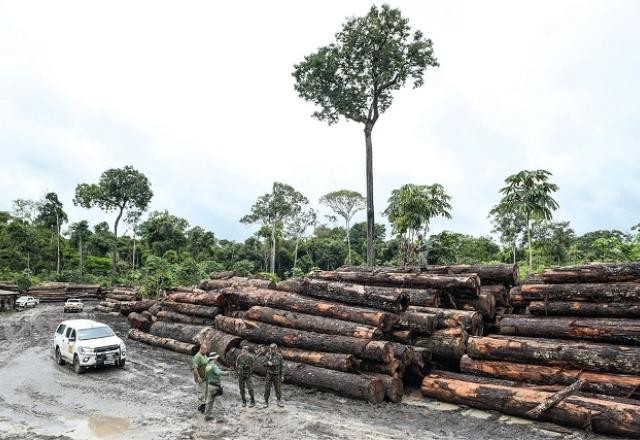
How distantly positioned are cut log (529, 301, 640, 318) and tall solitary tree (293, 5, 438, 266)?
16394mm

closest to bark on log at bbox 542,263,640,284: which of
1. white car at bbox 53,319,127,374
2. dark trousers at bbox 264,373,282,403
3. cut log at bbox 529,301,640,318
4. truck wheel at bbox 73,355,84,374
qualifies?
cut log at bbox 529,301,640,318

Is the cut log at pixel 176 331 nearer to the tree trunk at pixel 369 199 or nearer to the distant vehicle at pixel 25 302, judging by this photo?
the tree trunk at pixel 369 199

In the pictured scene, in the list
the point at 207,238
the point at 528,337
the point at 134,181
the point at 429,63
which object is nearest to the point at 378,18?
the point at 429,63

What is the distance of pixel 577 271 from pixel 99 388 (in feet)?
51.4

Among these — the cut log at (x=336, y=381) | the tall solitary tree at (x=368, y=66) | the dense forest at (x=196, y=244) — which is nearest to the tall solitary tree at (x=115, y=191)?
the dense forest at (x=196, y=244)

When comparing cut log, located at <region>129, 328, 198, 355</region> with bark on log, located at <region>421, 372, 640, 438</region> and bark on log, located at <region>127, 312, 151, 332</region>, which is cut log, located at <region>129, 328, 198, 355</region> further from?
bark on log, located at <region>421, 372, 640, 438</region>

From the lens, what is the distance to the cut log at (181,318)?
21.2 meters

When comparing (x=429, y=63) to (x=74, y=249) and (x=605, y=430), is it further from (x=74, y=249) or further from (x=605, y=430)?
(x=74, y=249)

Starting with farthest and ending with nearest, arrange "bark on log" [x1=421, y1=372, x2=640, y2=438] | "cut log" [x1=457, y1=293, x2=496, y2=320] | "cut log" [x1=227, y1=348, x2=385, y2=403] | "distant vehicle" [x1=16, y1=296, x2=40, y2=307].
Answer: "distant vehicle" [x1=16, y1=296, x2=40, y2=307] < "cut log" [x1=457, y1=293, x2=496, y2=320] < "cut log" [x1=227, y1=348, x2=385, y2=403] < "bark on log" [x1=421, y1=372, x2=640, y2=438]

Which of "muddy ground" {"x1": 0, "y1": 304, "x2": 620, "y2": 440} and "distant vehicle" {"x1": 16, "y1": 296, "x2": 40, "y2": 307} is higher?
"muddy ground" {"x1": 0, "y1": 304, "x2": 620, "y2": 440}

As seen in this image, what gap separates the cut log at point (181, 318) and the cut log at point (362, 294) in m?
6.09

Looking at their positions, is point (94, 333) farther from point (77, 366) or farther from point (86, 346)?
point (77, 366)

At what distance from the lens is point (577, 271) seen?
1515 centimetres

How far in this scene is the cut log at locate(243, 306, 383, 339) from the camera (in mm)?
14034
